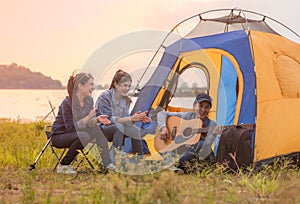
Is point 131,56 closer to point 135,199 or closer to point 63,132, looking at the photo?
point 63,132

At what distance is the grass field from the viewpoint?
390cm

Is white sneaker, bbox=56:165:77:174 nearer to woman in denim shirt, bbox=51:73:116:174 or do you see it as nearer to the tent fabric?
woman in denim shirt, bbox=51:73:116:174

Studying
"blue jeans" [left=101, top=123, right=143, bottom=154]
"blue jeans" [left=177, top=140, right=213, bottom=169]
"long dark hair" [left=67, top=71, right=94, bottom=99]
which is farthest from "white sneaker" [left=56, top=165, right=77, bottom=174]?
"blue jeans" [left=177, top=140, right=213, bottom=169]

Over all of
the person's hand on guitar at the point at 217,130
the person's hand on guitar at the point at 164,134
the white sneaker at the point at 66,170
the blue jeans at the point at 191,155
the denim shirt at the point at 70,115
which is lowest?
the white sneaker at the point at 66,170

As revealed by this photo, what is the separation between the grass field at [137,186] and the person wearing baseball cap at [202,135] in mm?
191

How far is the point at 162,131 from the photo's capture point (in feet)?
22.5

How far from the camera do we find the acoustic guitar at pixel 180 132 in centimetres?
674

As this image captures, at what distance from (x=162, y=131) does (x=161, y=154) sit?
0.30 m

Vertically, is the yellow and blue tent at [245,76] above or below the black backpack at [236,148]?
above

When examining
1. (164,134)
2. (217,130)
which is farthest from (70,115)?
(217,130)

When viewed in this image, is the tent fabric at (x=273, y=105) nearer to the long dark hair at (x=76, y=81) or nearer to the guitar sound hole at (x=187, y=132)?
the guitar sound hole at (x=187, y=132)

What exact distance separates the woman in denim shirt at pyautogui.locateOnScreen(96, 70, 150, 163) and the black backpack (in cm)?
100

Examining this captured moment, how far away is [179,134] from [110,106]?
964 mm

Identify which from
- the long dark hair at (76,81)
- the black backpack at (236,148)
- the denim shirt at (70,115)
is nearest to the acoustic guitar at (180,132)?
the black backpack at (236,148)
